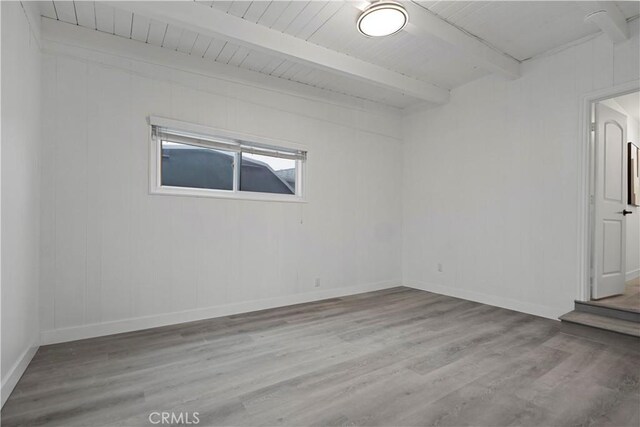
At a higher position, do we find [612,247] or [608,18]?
[608,18]

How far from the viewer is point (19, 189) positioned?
216 cm

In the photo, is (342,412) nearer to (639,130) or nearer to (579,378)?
(579,378)

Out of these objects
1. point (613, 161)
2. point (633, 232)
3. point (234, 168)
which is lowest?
point (633, 232)

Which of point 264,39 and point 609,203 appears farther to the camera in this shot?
point 609,203

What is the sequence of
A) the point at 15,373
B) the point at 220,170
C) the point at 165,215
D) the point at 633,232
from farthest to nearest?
the point at 633,232, the point at 220,170, the point at 165,215, the point at 15,373

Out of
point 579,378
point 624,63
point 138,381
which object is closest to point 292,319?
point 138,381

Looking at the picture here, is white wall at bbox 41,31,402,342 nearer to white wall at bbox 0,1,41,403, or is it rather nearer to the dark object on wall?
white wall at bbox 0,1,41,403

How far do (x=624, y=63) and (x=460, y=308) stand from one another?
2953 mm

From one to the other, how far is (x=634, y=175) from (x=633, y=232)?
870mm

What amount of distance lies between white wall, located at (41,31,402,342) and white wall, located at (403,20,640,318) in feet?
3.63

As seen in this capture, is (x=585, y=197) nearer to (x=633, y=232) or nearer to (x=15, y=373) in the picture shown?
(x=633, y=232)

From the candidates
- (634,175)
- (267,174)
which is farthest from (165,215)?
(634,175)

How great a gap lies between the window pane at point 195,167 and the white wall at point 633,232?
5.63m

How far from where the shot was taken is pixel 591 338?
2859mm
